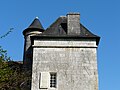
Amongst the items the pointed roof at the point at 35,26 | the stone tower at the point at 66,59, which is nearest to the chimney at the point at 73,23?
the stone tower at the point at 66,59

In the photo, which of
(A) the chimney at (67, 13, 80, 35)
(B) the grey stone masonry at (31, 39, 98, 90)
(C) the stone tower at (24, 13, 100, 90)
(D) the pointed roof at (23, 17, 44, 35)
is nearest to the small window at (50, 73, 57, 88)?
(C) the stone tower at (24, 13, 100, 90)

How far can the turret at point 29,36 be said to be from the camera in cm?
1933

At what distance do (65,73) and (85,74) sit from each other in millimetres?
1125

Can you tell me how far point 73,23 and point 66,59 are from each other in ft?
8.30

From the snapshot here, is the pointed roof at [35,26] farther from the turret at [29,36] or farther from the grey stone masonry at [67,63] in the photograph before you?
the grey stone masonry at [67,63]

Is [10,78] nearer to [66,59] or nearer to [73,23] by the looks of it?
[66,59]

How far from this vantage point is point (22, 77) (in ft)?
53.5

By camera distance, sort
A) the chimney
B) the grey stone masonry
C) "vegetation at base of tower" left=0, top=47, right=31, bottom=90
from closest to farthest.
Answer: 1. "vegetation at base of tower" left=0, top=47, right=31, bottom=90
2. the grey stone masonry
3. the chimney

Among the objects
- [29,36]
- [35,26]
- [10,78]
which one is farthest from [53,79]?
[35,26]

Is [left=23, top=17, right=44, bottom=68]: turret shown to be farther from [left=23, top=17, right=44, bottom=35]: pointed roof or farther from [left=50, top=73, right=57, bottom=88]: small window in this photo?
[left=50, top=73, right=57, bottom=88]: small window

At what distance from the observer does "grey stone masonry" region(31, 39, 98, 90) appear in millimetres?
16188

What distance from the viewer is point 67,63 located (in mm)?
16688

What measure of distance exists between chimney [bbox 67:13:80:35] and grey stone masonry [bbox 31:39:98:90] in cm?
70

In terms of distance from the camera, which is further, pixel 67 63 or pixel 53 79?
pixel 67 63
